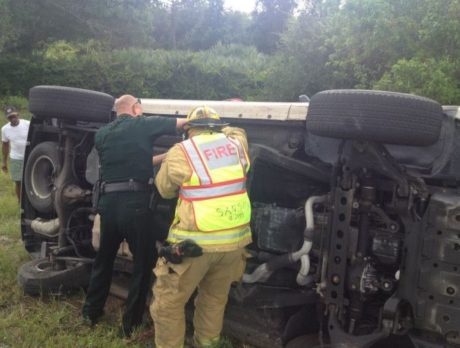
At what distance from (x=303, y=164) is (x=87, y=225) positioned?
2348mm

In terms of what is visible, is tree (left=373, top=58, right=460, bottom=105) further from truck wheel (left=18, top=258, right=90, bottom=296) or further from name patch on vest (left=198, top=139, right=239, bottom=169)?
truck wheel (left=18, top=258, right=90, bottom=296)

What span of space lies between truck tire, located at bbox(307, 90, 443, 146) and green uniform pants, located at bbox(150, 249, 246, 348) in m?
1.06

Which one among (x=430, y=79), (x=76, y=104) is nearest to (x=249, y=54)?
(x=430, y=79)

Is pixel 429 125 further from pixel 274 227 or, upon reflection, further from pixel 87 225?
pixel 87 225

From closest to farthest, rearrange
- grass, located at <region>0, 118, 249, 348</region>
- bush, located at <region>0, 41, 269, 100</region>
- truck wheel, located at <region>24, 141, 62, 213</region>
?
grass, located at <region>0, 118, 249, 348</region>
truck wheel, located at <region>24, 141, 62, 213</region>
bush, located at <region>0, 41, 269, 100</region>

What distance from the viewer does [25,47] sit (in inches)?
806

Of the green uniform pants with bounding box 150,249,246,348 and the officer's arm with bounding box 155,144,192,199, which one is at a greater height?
the officer's arm with bounding box 155,144,192,199

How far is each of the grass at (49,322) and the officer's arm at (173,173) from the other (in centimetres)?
110

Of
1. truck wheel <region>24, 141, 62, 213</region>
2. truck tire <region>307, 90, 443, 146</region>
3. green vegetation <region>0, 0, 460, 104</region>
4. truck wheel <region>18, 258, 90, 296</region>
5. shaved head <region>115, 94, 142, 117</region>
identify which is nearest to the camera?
truck tire <region>307, 90, 443, 146</region>

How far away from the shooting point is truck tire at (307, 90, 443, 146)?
2.45 m

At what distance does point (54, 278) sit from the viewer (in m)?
4.12

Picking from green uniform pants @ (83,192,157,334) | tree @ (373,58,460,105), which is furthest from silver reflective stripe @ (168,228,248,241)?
tree @ (373,58,460,105)

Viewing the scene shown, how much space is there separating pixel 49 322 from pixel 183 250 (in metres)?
1.50

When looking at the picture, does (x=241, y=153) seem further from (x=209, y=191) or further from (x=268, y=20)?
(x=268, y=20)
